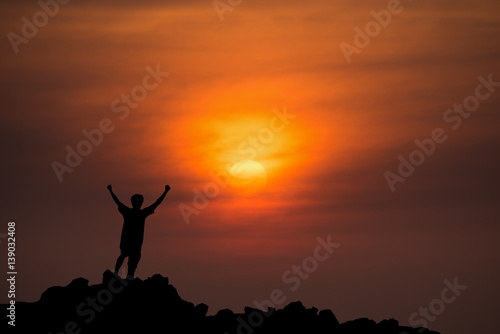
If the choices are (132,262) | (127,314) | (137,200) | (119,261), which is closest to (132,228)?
(137,200)

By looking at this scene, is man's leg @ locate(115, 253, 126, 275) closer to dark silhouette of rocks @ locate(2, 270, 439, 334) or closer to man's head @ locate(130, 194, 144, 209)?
dark silhouette of rocks @ locate(2, 270, 439, 334)

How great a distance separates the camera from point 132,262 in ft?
97.0

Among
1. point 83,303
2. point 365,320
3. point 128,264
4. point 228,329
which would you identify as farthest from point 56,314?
point 365,320

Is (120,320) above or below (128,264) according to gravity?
below

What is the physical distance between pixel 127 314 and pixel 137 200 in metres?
3.93

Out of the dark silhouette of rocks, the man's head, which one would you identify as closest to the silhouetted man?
the man's head

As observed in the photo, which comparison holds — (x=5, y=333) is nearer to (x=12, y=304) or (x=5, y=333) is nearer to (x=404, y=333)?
(x=12, y=304)

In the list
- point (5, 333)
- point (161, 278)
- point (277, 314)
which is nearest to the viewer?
point (5, 333)

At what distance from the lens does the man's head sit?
1137 inches

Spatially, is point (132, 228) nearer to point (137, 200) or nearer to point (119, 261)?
point (137, 200)

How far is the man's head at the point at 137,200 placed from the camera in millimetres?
28892

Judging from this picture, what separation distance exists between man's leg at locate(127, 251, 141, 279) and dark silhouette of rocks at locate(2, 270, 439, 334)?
1.74 ft

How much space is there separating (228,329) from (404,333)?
7.40m

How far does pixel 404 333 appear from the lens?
32.8 meters
